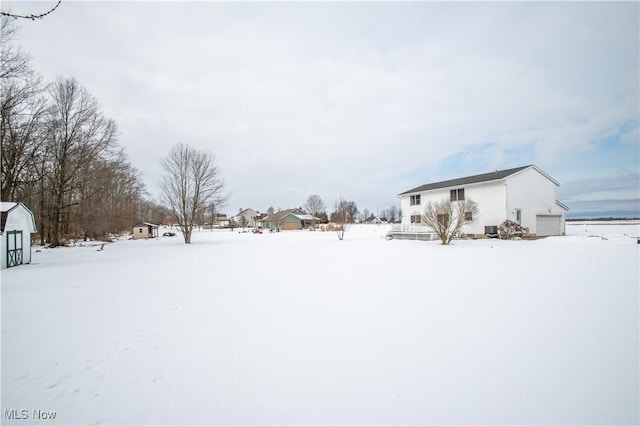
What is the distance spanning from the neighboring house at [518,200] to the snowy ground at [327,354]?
17379 millimetres

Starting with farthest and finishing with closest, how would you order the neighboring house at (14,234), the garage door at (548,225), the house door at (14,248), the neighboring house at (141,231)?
Result: the neighboring house at (141,231) → the garage door at (548,225) → the house door at (14,248) → the neighboring house at (14,234)

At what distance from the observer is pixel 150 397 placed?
2971 millimetres

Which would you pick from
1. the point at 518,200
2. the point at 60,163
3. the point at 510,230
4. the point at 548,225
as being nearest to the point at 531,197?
the point at 518,200

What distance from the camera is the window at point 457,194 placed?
26.7 meters

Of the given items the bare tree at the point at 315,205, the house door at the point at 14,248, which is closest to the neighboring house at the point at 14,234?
the house door at the point at 14,248

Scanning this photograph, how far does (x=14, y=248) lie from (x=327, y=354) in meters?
17.2

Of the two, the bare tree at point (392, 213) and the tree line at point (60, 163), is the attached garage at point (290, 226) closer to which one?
the tree line at point (60, 163)

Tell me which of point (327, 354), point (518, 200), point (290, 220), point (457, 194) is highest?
point (457, 194)

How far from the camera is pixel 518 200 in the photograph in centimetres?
2366

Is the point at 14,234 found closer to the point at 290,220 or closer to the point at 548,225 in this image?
the point at 548,225

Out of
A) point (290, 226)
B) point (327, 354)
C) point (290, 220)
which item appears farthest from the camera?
point (290, 220)

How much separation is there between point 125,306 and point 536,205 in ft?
103

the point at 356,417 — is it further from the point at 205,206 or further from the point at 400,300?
the point at 205,206

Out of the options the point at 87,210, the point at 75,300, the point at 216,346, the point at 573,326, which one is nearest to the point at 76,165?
the point at 87,210
